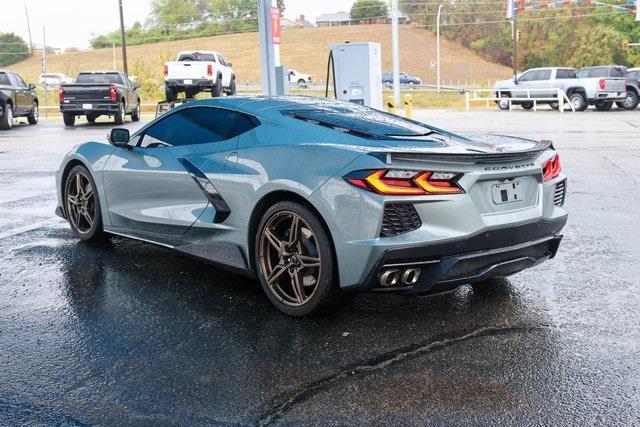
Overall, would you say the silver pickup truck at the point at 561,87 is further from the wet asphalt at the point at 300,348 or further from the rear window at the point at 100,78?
the wet asphalt at the point at 300,348

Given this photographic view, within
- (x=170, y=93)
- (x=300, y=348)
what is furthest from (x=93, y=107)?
(x=300, y=348)

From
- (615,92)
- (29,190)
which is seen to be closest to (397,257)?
(29,190)

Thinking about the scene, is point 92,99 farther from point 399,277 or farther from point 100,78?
point 399,277

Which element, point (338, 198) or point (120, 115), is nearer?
point (338, 198)

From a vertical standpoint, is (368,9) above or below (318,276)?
above

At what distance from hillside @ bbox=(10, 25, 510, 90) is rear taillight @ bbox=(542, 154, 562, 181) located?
90.7 metres

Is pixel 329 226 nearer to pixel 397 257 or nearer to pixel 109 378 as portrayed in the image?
pixel 397 257

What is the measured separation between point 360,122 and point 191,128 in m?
1.40

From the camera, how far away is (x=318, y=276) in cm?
450

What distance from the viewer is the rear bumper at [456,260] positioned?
4121 millimetres

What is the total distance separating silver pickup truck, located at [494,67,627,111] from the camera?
3108 centimetres

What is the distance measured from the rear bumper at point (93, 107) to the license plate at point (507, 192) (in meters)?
22.9

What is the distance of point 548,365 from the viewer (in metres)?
3.88

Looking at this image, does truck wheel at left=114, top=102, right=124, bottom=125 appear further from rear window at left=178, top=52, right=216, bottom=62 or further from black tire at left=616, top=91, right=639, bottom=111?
black tire at left=616, top=91, right=639, bottom=111
